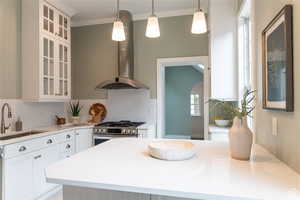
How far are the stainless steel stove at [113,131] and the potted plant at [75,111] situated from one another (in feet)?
2.24

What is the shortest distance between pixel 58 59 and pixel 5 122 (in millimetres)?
1264

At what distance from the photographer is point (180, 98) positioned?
7281 mm

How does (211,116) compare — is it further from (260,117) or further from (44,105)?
(44,105)

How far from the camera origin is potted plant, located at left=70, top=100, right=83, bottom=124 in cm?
402

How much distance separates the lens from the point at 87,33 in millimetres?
4297

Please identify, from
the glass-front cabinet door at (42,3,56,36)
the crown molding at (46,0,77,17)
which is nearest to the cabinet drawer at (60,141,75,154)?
the glass-front cabinet door at (42,3,56,36)

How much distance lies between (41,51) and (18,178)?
1.78 m

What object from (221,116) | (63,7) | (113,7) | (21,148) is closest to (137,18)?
(113,7)

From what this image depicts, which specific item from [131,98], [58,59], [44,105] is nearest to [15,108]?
[44,105]

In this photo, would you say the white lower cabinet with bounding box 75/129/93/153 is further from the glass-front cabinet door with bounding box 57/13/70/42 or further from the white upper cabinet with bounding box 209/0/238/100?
the white upper cabinet with bounding box 209/0/238/100

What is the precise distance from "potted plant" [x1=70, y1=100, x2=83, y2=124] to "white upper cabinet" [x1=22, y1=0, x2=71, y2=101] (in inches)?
23.0

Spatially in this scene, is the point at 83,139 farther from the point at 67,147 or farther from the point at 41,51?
the point at 41,51

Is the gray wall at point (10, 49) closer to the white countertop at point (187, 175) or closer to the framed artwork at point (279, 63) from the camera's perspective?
the white countertop at point (187, 175)

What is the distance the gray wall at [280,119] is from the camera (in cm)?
110
